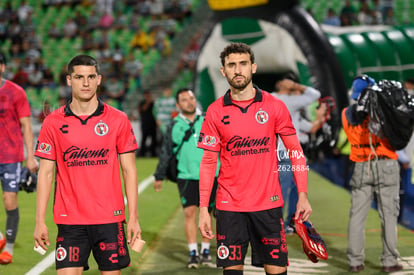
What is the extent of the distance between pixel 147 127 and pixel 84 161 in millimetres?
16075

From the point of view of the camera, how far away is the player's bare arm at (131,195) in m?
4.62

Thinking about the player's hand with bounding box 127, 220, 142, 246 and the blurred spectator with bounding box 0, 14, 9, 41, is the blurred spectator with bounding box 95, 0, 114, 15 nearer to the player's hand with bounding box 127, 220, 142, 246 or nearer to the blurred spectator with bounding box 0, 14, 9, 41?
the blurred spectator with bounding box 0, 14, 9, 41

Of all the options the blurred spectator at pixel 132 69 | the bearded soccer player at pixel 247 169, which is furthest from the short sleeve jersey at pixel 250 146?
the blurred spectator at pixel 132 69

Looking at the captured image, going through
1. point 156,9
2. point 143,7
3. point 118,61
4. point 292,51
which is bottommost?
point 292,51

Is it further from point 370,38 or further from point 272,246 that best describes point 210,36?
point 272,246

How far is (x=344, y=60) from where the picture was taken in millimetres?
15688

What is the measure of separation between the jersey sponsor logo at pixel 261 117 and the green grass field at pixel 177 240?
276 centimetres

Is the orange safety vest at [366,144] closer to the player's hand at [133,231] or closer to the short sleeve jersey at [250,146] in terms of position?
the short sleeve jersey at [250,146]

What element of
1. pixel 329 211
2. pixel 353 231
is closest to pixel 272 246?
pixel 353 231

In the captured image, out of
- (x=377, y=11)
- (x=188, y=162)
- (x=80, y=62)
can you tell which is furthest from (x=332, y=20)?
(x=80, y=62)

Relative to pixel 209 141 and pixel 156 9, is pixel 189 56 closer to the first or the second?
pixel 156 9

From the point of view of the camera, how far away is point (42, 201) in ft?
15.0

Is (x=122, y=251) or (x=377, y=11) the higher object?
(x=377, y=11)

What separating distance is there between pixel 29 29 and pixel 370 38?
15.9 m
